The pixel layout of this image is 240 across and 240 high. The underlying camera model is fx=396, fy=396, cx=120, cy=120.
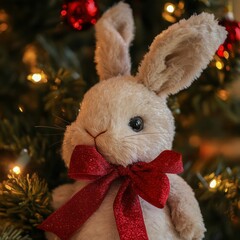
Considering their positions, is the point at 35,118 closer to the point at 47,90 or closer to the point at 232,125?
the point at 47,90

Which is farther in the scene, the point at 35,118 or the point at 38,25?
the point at 38,25

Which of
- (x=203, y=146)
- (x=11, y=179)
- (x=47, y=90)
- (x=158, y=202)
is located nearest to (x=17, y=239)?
(x=11, y=179)

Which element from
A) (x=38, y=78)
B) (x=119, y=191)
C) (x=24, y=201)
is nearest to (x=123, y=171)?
(x=119, y=191)

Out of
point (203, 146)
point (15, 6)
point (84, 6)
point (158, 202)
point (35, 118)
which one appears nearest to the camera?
point (158, 202)

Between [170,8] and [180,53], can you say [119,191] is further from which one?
[170,8]

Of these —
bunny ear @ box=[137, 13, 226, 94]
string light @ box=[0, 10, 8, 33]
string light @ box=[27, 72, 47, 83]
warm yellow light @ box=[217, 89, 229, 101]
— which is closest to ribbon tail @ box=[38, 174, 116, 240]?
bunny ear @ box=[137, 13, 226, 94]

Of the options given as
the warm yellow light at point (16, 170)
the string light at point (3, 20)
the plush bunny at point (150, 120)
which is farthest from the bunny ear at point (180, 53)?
the string light at point (3, 20)

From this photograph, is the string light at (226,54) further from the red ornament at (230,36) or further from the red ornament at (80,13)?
the red ornament at (80,13)
